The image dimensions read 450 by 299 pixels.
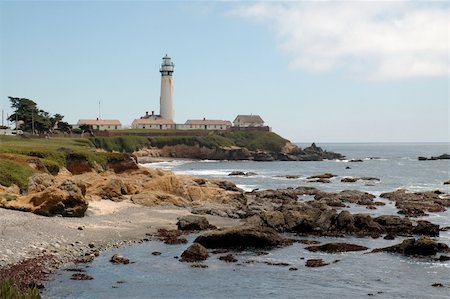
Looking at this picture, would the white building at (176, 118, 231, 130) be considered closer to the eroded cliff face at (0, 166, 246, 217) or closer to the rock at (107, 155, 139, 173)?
the rock at (107, 155, 139, 173)

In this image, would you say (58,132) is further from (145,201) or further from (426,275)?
(426,275)

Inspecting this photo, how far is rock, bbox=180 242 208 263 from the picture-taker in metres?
27.2

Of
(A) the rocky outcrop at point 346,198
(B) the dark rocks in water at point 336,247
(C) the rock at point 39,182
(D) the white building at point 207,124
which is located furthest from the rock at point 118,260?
(D) the white building at point 207,124

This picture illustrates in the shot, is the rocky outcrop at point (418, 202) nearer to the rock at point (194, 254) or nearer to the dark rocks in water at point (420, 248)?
the dark rocks in water at point (420, 248)

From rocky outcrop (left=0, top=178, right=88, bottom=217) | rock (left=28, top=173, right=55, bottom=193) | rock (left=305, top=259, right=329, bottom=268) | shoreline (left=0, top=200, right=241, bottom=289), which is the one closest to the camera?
shoreline (left=0, top=200, right=241, bottom=289)

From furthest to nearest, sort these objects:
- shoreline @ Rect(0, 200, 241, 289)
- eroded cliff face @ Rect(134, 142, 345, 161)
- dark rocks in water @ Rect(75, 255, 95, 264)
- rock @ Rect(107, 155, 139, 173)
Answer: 1. eroded cliff face @ Rect(134, 142, 345, 161)
2. rock @ Rect(107, 155, 139, 173)
3. dark rocks in water @ Rect(75, 255, 95, 264)
4. shoreline @ Rect(0, 200, 241, 289)

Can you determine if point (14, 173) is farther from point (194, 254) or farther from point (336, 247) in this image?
point (336, 247)

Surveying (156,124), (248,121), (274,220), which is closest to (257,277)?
(274,220)

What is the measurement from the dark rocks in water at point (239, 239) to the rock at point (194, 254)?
2382 mm

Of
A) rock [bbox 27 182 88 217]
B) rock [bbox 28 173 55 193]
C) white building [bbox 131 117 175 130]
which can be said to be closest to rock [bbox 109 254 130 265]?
rock [bbox 27 182 88 217]

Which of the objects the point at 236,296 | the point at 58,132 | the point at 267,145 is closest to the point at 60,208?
the point at 236,296

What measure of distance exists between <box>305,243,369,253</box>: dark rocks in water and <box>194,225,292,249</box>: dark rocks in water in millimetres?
2218

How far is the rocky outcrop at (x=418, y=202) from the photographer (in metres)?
46.6

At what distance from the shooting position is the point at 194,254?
90.1 ft
